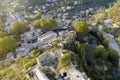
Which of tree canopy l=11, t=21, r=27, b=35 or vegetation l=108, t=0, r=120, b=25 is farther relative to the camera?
vegetation l=108, t=0, r=120, b=25

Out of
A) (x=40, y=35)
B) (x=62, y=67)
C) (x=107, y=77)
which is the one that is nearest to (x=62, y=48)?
(x=62, y=67)

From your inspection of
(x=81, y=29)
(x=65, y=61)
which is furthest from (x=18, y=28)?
(x=65, y=61)

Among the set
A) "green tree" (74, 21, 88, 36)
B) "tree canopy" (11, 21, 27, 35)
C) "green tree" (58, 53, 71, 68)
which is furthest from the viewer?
"tree canopy" (11, 21, 27, 35)

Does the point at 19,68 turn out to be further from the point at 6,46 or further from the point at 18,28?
the point at 18,28

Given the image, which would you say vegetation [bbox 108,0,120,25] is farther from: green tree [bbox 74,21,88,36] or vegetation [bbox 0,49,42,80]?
vegetation [bbox 0,49,42,80]

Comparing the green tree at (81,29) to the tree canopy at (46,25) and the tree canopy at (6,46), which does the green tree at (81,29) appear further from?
the tree canopy at (6,46)

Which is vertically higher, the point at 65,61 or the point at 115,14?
the point at 65,61

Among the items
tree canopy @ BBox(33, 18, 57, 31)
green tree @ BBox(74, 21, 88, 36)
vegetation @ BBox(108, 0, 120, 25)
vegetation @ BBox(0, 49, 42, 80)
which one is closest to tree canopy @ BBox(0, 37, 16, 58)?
vegetation @ BBox(0, 49, 42, 80)

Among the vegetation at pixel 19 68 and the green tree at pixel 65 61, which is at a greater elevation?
the green tree at pixel 65 61

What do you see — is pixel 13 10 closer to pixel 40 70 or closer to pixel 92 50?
pixel 92 50

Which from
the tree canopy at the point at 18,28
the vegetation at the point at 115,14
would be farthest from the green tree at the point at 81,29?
the vegetation at the point at 115,14

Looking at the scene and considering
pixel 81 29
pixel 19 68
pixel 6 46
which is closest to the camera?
pixel 19 68

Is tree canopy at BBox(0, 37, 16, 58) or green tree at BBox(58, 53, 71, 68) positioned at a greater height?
green tree at BBox(58, 53, 71, 68)
